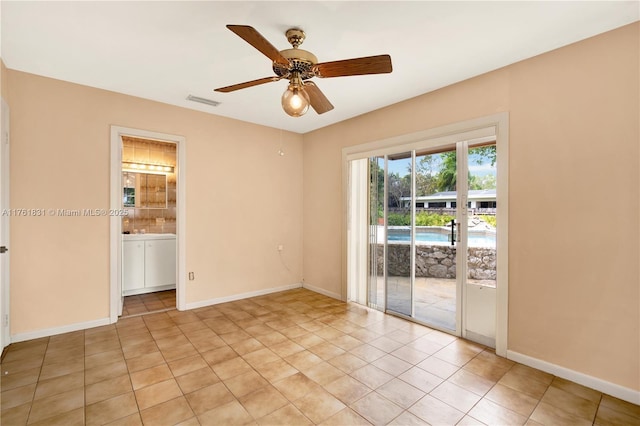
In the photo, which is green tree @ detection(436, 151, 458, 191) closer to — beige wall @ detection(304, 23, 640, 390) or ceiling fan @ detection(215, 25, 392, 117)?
beige wall @ detection(304, 23, 640, 390)

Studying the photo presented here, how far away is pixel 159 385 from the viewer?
2.31 m

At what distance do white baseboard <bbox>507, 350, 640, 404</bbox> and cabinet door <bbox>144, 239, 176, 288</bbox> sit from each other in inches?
191

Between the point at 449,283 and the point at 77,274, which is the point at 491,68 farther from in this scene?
the point at 77,274

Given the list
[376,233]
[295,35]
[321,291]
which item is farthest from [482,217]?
[321,291]

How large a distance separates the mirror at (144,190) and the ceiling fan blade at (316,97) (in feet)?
13.5

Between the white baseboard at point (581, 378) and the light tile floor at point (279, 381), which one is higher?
the white baseboard at point (581, 378)

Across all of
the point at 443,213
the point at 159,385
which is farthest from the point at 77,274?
the point at 443,213

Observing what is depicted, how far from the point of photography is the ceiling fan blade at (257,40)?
63.9 inches

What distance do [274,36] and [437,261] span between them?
3.36m

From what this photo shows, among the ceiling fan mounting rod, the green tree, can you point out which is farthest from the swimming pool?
the ceiling fan mounting rod

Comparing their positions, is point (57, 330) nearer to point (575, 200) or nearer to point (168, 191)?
point (168, 191)

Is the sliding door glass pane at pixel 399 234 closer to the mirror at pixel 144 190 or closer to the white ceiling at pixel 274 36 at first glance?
the white ceiling at pixel 274 36

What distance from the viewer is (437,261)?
407 centimetres

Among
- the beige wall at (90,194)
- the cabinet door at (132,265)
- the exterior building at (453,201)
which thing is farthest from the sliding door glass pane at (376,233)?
the cabinet door at (132,265)
